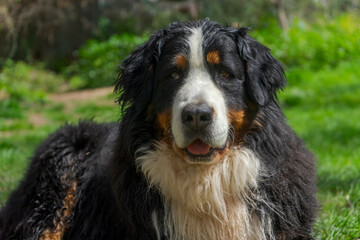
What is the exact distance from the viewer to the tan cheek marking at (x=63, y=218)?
3.56 metres

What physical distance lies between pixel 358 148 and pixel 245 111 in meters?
4.19

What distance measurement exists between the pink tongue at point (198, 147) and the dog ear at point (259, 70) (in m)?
0.47

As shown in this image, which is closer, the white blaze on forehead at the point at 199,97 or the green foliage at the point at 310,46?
the white blaze on forehead at the point at 199,97

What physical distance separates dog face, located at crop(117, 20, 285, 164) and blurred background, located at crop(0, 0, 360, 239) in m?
1.00

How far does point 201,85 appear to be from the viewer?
284 centimetres

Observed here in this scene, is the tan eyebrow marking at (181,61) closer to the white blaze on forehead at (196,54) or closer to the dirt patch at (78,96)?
the white blaze on forehead at (196,54)

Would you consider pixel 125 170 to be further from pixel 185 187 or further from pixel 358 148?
pixel 358 148

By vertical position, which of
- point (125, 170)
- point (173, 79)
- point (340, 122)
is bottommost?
point (340, 122)

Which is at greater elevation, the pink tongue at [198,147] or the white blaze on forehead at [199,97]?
the white blaze on forehead at [199,97]

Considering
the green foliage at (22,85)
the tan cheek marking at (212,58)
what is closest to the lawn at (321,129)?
the green foliage at (22,85)

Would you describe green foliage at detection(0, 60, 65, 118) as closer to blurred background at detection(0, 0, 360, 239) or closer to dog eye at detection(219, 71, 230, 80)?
blurred background at detection(0, 0, 360, 239)

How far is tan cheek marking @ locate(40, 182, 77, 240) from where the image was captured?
3562 millimetres

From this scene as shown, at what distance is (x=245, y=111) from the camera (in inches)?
118

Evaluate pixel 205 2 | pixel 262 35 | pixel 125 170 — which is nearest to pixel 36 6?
pixel 205 2
